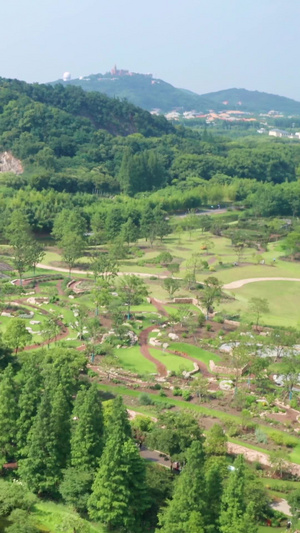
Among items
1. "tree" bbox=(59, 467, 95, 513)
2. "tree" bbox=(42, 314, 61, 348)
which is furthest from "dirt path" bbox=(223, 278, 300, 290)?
"tree" bbox=(59, 467, 95, 513)

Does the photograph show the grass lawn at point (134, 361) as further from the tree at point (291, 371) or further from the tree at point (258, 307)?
the tree at point (258, 307)

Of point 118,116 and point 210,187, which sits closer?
point 210,187

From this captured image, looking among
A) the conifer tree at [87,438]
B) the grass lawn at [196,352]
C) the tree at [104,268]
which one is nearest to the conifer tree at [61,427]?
the conifer tree at [87,438]

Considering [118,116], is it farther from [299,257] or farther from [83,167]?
[299,257]

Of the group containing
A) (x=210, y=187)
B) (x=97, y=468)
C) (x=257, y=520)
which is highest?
(x=210, y=187)

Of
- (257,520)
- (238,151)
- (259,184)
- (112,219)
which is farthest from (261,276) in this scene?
(238,151)

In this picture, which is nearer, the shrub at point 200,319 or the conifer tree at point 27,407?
the conifer tree at point 27,407

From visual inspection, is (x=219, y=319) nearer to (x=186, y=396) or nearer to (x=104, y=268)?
(x=104, y=268)
